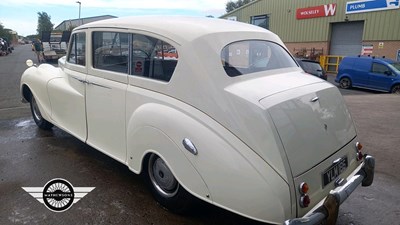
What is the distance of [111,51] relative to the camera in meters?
3.65

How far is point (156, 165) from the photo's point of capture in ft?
10.4

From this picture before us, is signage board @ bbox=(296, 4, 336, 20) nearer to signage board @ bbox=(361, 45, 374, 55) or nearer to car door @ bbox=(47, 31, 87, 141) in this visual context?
signage board @ bbox=(361, 45, 374, 55)

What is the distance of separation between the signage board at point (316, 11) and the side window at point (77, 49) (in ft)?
75.5

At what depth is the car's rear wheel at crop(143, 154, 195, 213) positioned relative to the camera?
2.95m

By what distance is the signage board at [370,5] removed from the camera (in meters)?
20.0

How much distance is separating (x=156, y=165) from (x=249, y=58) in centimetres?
144

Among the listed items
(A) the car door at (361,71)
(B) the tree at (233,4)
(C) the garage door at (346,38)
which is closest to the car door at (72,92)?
(A) the car door at (361,71)

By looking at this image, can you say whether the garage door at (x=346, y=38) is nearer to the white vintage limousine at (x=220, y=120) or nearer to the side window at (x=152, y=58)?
the white vintage limousine at (x=220, y=120)

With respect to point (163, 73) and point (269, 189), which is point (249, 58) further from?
point (269, 189)

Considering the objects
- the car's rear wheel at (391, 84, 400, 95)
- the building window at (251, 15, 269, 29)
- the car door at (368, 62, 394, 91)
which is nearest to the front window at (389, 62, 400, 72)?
the car door at (368, 62, 394, 91)

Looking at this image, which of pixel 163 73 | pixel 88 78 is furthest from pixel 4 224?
pixel 163 73

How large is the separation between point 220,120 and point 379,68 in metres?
14.2

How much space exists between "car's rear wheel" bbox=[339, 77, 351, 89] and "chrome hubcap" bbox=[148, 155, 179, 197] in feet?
47.8

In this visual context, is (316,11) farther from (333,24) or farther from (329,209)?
(329,209)
